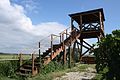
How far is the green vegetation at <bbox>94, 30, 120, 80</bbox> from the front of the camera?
7.95 meters

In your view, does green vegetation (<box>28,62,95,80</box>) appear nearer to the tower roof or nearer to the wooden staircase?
the wooden staircase

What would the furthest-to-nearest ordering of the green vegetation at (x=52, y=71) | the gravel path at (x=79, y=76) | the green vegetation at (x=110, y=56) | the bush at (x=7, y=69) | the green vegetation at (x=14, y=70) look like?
the bush at (x=7, y=69) → the green vegetation at (x=14, y=70) → the green vegetation at (x=52, y=71) → the gravel path at (x=79, y=76) → the green vegetation at (x=110, y=56)

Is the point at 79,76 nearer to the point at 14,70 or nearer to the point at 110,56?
the point at 14,70

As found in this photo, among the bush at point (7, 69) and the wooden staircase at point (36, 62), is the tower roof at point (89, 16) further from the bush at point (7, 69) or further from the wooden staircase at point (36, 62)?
the bush at point (7, 69)

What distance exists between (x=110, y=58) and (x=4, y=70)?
1208 cm

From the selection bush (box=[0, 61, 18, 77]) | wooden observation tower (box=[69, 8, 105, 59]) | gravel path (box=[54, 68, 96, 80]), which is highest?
wooden observation tower (box=[69, 8, 105, 59])

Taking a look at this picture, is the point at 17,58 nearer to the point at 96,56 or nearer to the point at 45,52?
the point at 45,52

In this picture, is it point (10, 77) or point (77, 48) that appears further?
point (77, 48)

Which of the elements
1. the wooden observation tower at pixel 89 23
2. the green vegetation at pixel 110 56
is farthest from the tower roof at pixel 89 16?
the green vegetation at pixel 110 56

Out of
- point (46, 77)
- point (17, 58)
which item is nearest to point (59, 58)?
point (17, 58)

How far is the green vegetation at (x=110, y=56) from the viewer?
7.95m

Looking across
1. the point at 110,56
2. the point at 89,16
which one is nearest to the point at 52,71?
the point at 89,16

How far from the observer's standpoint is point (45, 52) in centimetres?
2333

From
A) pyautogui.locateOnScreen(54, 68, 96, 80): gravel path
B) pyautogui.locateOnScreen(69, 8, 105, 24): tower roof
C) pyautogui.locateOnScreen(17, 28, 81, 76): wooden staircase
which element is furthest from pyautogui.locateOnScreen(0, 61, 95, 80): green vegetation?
pyautogui.locateOnScreen(69, 8, 105, 24): tower roof
